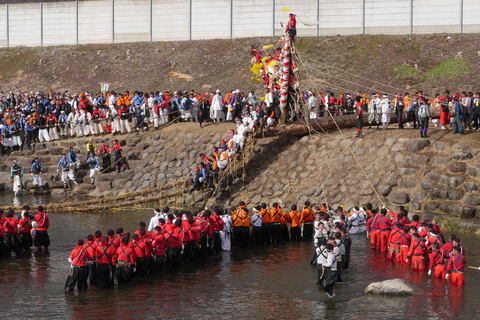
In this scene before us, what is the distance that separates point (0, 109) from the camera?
44.2m

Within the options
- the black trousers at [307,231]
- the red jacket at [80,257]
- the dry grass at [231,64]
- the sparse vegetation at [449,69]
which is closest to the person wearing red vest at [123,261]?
the red jacket at [80,257]

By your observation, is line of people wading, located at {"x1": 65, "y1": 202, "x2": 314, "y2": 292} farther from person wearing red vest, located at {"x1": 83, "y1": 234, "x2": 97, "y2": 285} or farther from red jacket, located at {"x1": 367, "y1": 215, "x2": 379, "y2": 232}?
red jacket, located at {"x1": 367, "y1": 215, "x2": 379, "y2": 232}

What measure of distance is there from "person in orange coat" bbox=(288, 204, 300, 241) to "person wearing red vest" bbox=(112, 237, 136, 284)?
23.9ft

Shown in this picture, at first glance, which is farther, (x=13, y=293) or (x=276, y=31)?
(x=276, y=31)

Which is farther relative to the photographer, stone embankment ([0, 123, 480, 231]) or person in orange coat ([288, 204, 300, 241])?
stone embankment ([0, 123, 480, 231])

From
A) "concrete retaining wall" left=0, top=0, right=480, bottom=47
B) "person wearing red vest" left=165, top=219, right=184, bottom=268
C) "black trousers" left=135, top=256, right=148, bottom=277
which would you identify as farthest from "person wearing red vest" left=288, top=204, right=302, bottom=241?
"concrete retaining wall" left=0, top=0, right=480, bottom=47

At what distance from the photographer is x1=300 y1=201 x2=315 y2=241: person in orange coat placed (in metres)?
26.0

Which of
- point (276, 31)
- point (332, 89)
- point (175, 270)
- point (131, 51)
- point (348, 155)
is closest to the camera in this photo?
point (175, 270)

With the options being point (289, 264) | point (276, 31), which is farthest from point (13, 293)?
point (276, 31)

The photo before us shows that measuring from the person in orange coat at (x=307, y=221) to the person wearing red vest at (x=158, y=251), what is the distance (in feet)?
21.1

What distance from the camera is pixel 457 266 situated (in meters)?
19.4

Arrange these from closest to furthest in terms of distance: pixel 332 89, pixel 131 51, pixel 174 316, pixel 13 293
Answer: pixel 174 316 → pixel 13 293 → pixel 332 89 → pixel 131 51

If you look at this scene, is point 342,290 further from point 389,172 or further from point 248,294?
point 389,172

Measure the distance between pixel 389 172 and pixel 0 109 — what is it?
83.9 ft
